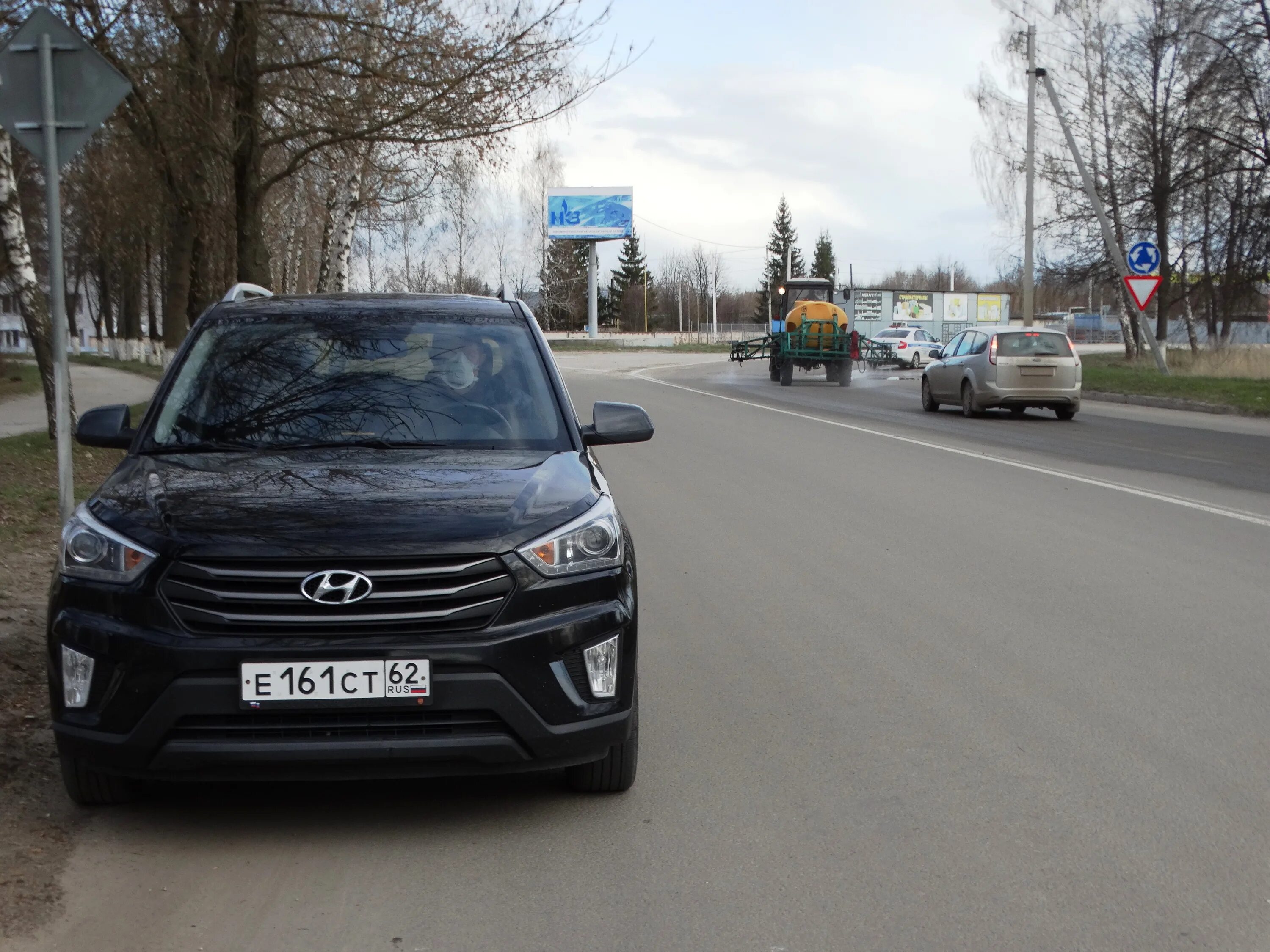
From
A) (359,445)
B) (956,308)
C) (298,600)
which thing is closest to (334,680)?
(298,600)

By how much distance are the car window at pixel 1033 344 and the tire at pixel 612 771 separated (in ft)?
62.8

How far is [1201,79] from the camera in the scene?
2964 cm

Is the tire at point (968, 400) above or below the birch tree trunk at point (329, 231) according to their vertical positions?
below

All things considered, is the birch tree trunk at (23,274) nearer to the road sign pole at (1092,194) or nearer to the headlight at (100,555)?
the headlight at (100,555)

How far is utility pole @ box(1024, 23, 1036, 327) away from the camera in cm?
3531

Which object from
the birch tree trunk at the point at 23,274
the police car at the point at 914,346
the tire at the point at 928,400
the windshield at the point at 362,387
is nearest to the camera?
the windshield at the point at 362,387

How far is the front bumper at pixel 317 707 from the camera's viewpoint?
12.7 ft

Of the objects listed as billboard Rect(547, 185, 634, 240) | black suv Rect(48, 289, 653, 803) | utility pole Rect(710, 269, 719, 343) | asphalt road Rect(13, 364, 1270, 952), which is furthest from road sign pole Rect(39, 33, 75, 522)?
utility pole Rect(710, 269, 719, 343)

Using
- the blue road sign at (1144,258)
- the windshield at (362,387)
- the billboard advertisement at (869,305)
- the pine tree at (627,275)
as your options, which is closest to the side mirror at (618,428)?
the windshield at (362,387)

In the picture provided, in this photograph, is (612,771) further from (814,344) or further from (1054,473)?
(814,344)

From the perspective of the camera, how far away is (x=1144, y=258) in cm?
2798

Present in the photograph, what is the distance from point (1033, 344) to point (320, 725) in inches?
796

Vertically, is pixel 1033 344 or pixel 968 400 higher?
pixel 1033 344

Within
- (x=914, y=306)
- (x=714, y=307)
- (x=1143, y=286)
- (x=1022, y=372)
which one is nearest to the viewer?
(x=1022, y=372)
